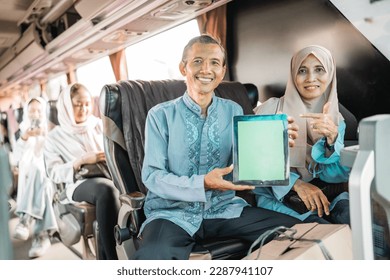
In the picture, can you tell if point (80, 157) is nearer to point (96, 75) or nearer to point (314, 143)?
point (96, 75)

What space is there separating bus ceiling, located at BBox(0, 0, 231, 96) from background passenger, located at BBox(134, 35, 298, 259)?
20cm

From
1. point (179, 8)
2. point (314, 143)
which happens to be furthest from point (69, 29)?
point (314, 143)

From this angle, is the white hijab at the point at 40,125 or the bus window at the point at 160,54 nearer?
the bus window at the point at 160,54

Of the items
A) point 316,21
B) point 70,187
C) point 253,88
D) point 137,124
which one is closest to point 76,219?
point 70,187

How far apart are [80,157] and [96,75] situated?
0.38m

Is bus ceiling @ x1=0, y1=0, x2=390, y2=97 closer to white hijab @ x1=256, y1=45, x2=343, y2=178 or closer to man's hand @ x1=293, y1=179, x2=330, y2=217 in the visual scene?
white hijab @ x1=256, y1=45, x2=343, y2=178

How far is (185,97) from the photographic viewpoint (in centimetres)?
156

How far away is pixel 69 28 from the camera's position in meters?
1.74

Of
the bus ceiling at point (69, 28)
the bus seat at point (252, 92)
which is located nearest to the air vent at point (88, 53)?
the bus ceiling at point (69, 28)

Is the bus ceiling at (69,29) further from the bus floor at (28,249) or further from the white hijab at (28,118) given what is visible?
the bus floor at (28,249)

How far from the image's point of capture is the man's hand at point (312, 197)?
1499 mm

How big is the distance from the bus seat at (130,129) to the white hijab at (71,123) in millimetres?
151

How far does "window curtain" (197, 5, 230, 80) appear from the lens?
1.57 meters

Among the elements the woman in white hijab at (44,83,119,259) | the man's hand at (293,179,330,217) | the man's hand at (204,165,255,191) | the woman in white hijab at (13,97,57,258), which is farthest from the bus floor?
the man's hand at (293,179,330,217)
